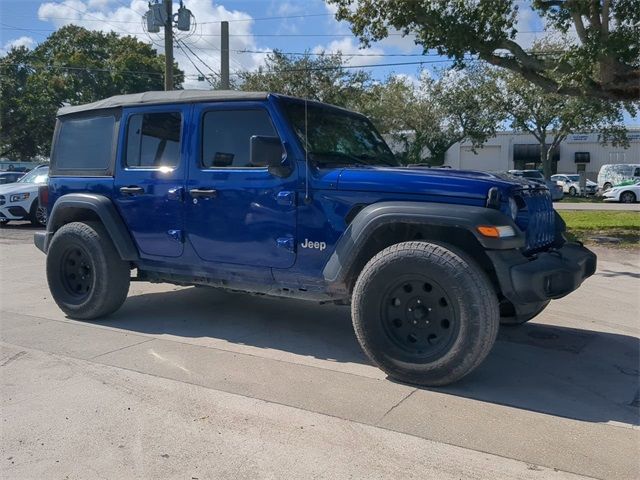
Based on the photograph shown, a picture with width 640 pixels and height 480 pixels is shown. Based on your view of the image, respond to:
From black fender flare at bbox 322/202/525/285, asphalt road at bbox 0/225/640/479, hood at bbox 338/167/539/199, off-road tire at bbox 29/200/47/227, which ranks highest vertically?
hood at bbox 338/167/539/199

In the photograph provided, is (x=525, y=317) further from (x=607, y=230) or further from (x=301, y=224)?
(x=607, y=230)

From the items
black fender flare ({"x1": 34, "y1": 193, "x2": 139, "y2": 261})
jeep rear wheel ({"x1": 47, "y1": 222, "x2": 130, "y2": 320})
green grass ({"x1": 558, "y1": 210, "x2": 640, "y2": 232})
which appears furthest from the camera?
green grass ({"x1": 558, "y1": 210, "x2": 640, "y2": 232})

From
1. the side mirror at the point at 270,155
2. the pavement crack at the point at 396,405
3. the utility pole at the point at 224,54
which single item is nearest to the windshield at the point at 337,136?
the side mirror at the point at 270,155

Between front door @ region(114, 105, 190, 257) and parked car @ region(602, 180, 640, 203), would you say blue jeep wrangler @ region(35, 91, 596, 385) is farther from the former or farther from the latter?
parked car @ region(602, 180, 640, 203)

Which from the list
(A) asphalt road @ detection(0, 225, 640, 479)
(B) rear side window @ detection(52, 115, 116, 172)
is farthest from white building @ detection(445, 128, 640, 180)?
(A) asphalt road @ detection(0, 225, 640, 479)

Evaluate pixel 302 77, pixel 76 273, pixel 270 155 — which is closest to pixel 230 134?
pixel 270 155

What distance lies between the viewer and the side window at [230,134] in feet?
16.3

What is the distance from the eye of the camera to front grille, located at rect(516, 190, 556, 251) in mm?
4273

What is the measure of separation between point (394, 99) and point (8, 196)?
26.5 meters

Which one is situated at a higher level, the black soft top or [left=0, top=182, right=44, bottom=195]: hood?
the black soft top

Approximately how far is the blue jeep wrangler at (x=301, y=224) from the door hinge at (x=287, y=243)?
12 mm

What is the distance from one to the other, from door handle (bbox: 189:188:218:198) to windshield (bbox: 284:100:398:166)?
0.89 m

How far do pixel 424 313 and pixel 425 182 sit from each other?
0.93 m

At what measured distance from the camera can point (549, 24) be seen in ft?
44.0
